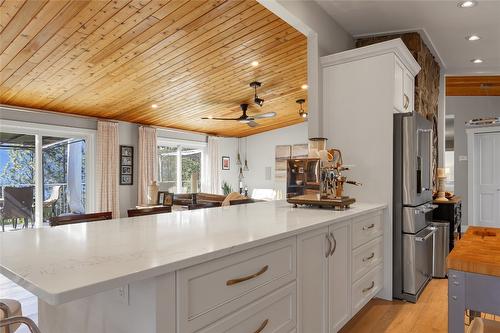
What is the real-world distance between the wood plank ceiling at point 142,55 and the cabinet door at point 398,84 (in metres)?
1.54

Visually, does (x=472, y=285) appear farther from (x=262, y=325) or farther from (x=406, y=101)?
(x=406, y=101)

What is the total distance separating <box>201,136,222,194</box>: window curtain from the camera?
30.1 ft

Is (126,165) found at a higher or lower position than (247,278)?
higher

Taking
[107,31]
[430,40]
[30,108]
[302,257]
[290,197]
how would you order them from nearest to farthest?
[302,257], [290,197], [107,31], [430,40], [30,108]

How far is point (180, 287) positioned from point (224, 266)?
7.9 inches

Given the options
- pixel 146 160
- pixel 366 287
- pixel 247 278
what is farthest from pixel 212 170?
pixel 247 278

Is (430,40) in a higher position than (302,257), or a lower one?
higher

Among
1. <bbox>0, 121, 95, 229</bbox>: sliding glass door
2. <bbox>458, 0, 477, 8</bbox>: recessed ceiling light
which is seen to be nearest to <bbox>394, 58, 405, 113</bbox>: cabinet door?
<bbox>458, 0, 477, 8</bbox>: recessed ceiling light

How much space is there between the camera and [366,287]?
2492 millimetres

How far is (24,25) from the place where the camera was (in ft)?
10.7

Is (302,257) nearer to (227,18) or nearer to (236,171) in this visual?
(227,18)

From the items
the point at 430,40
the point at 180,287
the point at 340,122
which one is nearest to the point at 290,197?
the point at 340,122

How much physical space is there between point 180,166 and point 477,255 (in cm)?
788

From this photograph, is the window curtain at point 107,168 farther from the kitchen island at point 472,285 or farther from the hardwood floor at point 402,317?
the kitchen island at point 472,285
